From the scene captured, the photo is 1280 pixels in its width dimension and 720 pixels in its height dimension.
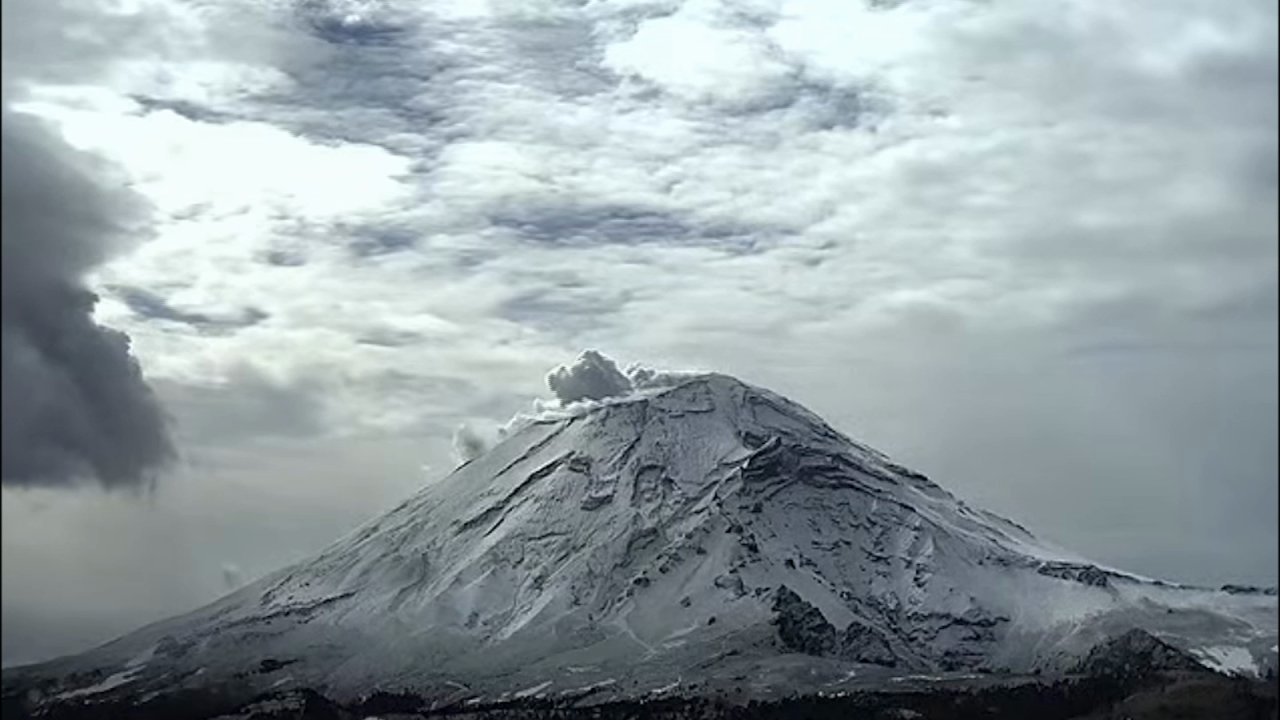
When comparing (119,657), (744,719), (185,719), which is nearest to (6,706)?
(185,719)

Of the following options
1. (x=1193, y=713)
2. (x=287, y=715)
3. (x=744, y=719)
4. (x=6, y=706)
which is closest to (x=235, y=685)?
(x=287, y=715)

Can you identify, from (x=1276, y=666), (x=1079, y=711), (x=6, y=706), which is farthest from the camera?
(x=1079, y=711)

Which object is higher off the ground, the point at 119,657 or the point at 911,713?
the point at 119,657

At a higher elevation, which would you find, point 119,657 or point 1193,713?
point 119,657

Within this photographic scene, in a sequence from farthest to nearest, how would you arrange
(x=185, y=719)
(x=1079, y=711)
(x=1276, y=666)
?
(x=1079, y=711), (x=1276, y=666), (x=185, y=719)

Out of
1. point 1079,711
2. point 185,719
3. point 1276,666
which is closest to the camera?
point 185,719

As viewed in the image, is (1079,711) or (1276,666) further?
(1079,711)

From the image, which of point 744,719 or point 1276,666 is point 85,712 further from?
point 1276,666

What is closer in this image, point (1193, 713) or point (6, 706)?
point (6, 706)

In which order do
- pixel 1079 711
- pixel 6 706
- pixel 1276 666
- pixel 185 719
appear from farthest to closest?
pixel 1079 711, pixel 1276 666, pixel 185 719, pixel 6 706
